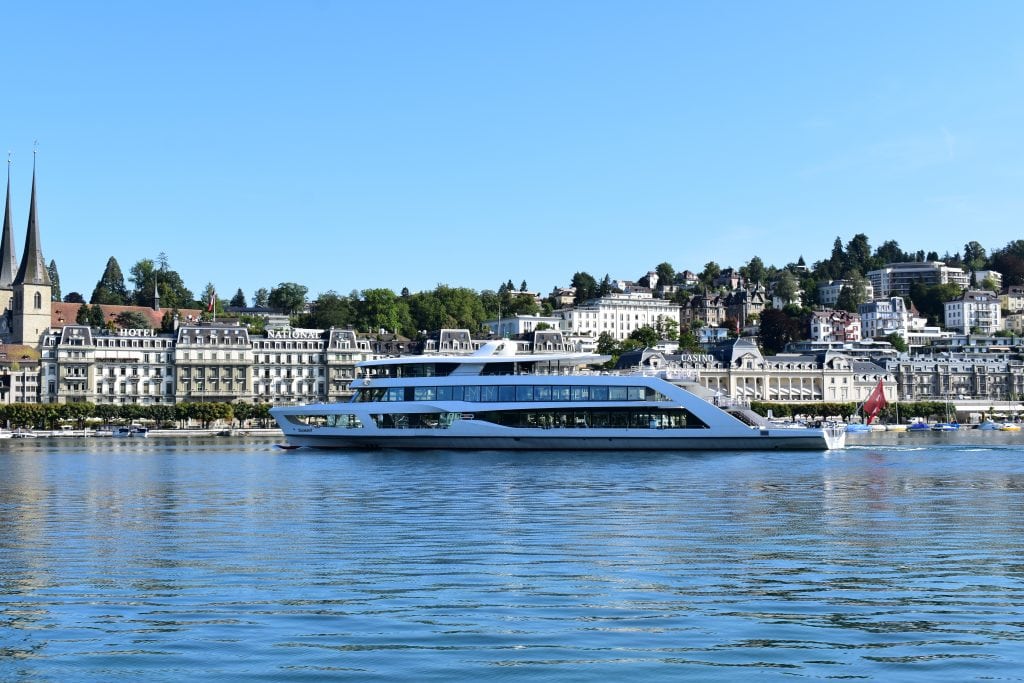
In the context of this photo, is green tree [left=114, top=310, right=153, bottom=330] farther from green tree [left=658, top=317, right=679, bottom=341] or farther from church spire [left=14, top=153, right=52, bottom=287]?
green tree [left=658, top=317, right=679, bottom=341]

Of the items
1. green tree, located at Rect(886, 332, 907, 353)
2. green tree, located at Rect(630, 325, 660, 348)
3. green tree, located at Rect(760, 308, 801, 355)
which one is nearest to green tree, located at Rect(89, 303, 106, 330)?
green tree, located at Rect(630, 325, 660, 348)

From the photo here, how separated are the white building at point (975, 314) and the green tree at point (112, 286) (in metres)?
123

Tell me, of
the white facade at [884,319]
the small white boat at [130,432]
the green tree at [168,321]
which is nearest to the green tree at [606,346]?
the white facade at [884,319]

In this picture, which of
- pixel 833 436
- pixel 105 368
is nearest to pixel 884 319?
pixel 105 368

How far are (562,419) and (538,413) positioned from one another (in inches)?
40.5

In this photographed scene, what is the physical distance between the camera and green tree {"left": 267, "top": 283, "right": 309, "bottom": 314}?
183500mm

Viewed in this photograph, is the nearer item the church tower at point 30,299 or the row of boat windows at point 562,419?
the row of boat windows at point 562,419

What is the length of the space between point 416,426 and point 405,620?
4033 cm

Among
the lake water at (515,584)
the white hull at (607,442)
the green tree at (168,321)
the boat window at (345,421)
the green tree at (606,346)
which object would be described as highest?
the green tree at (168,321)

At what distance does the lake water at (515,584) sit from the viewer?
12680 mm

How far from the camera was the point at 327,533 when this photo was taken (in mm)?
22828

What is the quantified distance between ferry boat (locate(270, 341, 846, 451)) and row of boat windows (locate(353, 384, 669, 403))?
0.04 metres

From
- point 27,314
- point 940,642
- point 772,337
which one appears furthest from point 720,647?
point 772,337

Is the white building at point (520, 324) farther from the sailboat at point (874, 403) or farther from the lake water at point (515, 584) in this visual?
the lake water at point (515, 584)
